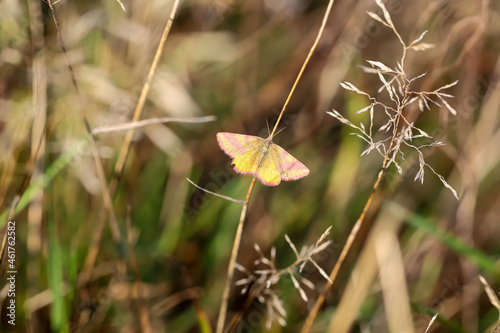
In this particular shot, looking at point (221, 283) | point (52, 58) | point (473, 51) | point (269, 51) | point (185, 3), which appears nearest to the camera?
point (221, 283)

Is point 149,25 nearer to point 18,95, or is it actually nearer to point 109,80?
point 109,80

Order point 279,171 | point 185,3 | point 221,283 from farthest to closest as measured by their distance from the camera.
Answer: point 185,3
point 221,283
point 279,171

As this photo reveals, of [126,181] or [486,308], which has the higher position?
[126,181]

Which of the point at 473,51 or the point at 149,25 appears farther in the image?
the point at 473,51

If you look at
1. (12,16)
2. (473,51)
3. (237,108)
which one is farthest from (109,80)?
(473,51)

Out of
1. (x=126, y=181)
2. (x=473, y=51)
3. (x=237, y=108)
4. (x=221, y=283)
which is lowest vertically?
(x=221, y=283)

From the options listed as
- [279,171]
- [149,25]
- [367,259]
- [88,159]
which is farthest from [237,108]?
[279,171]

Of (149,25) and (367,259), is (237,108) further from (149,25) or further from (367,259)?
(367,259)
